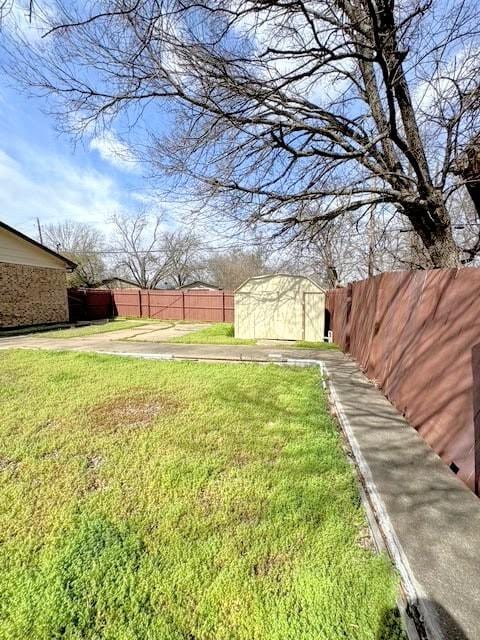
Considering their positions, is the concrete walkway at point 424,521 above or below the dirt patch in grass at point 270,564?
above

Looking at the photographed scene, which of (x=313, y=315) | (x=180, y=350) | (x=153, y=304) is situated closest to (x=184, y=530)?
(x=180, y=350)

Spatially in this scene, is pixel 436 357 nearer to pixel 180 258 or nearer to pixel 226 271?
pixel 180 258

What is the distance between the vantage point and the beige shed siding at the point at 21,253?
12.4 meters

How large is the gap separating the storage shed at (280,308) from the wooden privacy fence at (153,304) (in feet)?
23.8

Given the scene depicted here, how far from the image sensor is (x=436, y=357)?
2.92m

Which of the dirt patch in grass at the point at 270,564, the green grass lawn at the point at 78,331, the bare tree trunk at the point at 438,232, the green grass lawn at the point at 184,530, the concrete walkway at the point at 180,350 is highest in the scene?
the bare tree trunk at the point at 438,232

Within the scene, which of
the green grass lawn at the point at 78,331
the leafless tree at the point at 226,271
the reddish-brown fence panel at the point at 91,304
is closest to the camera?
the green grass lawn at the point at 78,331

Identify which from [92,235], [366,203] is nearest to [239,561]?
[366,203]

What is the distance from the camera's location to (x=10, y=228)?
40.0 feet

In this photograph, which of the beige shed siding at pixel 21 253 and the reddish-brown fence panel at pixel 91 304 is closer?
the beige shed siding at pixel 21 253

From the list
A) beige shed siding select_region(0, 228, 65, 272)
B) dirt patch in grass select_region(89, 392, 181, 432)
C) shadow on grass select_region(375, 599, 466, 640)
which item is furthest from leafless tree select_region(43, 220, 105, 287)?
shadow on grass select_region(375, 599, 466, 640)

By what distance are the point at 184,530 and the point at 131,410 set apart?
7.02ft

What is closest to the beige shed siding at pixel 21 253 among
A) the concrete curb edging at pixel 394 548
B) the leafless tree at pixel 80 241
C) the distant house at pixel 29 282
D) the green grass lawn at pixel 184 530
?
the distant house at pixel 29 282

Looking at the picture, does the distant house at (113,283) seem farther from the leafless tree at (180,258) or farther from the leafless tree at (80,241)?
the leafless tree at (180,258)
